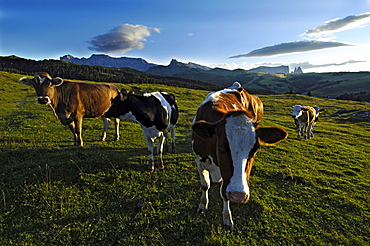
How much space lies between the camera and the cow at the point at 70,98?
9.10 m

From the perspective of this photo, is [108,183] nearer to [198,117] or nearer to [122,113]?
[122,113]

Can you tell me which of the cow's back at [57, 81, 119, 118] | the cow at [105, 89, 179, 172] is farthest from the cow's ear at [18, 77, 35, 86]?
the cow at [105, 89, 179, 172]

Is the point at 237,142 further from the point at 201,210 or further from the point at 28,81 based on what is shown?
the point at 28,81

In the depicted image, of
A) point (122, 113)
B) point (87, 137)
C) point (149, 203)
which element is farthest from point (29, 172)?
A: point (87, 137)

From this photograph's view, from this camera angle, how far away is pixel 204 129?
392 cm

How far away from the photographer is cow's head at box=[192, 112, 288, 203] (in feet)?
10.9

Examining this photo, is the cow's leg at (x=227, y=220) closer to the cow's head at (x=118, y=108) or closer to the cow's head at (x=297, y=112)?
the cow's head at (x=118, y=108)

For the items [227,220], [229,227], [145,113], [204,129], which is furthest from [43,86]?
[229,227]

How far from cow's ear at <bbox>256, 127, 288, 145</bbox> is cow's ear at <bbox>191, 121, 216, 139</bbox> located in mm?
903

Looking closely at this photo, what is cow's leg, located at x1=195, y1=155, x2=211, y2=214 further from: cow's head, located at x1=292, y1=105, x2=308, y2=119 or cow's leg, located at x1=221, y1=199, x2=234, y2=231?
cow's head, located at x1=292, y1=105, x2=308, y2=119

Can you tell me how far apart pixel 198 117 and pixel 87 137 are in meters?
10.3

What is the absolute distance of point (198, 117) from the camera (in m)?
5.43

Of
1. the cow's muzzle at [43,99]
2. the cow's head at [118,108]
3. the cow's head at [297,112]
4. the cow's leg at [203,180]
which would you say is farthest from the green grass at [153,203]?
the cow's head at [297,112]

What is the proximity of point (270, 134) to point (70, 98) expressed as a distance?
33.1 ft
